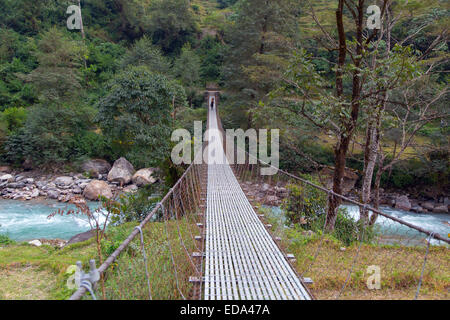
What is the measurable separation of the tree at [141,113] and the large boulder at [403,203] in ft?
25.1

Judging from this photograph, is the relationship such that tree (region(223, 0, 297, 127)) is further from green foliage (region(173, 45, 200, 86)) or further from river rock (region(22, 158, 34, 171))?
river rock (region(22, 158, 34, 171))

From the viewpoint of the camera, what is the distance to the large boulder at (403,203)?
821 cm

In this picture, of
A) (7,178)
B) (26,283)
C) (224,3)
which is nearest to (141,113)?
(7,178)

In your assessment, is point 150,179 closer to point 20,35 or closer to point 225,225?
point 225,225

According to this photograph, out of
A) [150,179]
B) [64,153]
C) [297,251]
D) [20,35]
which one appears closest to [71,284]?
[297,251]

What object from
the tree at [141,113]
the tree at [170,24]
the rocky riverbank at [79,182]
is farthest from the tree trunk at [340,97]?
the tree at [170,24]

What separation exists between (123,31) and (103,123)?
19.0 meters

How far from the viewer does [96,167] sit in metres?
10.4

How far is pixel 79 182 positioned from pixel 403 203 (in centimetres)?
1124

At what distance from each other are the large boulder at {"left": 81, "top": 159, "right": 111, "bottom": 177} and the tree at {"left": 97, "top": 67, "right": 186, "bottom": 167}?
285 cm

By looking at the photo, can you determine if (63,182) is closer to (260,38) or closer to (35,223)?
(35,223)

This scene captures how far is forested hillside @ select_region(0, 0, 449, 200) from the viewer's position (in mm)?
2971
